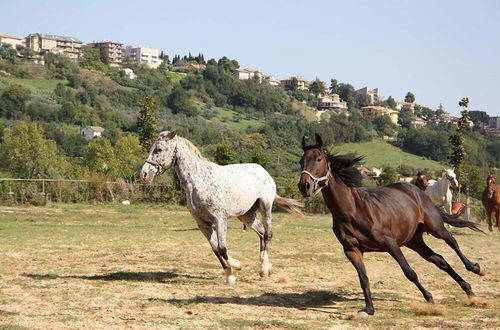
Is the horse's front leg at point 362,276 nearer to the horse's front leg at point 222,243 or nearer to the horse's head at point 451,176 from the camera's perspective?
the horse's front leg at point 222,243

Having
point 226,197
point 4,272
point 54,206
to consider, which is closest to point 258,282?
point 226,197

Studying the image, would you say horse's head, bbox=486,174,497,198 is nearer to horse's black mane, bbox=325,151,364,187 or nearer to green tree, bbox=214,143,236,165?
horse's black mane, bbox=325,151,364,187

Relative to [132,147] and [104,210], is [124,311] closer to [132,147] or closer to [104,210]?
[104,210]

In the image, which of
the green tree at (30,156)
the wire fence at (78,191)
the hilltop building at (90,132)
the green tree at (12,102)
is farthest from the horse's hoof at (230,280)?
the green tree at (12,102)

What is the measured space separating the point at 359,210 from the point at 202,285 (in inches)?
148

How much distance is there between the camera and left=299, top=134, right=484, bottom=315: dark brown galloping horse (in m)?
9.68

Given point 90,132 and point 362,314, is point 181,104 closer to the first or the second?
point 90,132

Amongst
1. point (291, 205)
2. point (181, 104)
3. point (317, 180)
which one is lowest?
point (181, 104)

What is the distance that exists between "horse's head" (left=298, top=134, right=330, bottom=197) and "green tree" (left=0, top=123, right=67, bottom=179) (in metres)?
41.0

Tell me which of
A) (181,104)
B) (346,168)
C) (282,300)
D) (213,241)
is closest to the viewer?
(346,168)

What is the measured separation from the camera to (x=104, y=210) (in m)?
35.3

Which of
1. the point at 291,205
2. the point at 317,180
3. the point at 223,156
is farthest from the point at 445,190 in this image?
the point at 223,156

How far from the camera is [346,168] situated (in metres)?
10.2

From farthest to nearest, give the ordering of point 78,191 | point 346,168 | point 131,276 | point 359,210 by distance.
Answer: point 78,191 → point 131,276 → point 346,168 → point 359,210
